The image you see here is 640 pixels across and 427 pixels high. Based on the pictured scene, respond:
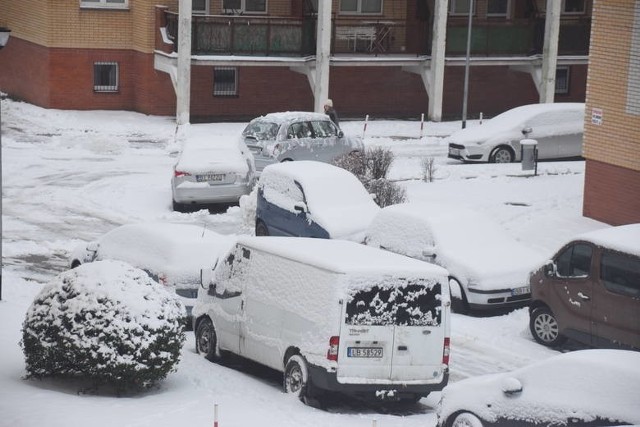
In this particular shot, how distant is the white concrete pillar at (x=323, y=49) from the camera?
40.4 metres

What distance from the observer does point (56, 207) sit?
28.0 meters

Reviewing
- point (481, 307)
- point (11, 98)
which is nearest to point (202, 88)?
point (11, 98)

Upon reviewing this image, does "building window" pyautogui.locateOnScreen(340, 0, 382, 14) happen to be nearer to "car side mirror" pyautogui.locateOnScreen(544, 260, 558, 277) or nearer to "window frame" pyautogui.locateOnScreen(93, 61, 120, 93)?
"window frame" pyautogui.locateOnScreen(93, 61, 120, 93)

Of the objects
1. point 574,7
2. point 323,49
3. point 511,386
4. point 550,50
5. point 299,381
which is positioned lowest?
point 299,381

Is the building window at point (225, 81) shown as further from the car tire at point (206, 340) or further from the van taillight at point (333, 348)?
the van taillight at point (333, 348)

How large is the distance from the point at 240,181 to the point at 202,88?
1442cm

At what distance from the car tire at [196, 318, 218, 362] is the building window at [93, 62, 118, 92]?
2511 centimetres

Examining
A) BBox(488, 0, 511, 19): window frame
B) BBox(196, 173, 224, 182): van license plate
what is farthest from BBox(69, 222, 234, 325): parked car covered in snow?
BBox(488, 0, 511, 19): window frame

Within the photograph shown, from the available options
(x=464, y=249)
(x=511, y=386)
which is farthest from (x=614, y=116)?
(x=511, y=386)

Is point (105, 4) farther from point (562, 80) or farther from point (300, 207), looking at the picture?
point (300, 207)

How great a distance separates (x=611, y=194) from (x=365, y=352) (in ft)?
42.8

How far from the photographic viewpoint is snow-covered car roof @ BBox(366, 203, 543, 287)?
2048cm

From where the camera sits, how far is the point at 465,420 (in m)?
13.3

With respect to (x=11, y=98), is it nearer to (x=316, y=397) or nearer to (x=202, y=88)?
(x=202, y=88)
